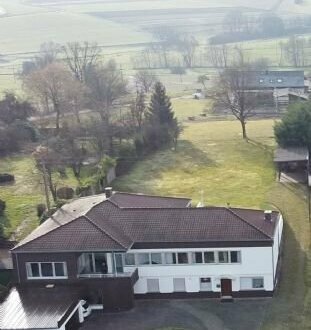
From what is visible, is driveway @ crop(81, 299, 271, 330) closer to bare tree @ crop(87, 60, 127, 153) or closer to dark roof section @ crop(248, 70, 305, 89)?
bare tree @ crop(87, 60, 127, 153)

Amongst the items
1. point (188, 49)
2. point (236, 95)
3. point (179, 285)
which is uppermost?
point (188, 49)

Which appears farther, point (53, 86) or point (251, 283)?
point (53, 86)

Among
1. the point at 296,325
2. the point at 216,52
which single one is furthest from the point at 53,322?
the point at 216,52

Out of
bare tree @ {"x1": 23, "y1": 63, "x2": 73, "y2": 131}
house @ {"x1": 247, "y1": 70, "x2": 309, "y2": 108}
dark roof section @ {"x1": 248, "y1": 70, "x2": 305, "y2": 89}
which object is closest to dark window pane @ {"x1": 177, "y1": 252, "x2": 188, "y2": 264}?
bare tree @ {"x1": 23, "y1": 63, "x2": 73, "y2": 131}

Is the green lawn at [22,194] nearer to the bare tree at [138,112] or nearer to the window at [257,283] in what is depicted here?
the bare tree at [138,112]

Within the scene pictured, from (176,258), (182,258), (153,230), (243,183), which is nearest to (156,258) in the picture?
(176,258)

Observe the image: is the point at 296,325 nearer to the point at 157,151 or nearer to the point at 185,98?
the point at 157,151

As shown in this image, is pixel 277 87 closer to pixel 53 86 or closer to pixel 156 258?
pixel 53 86
